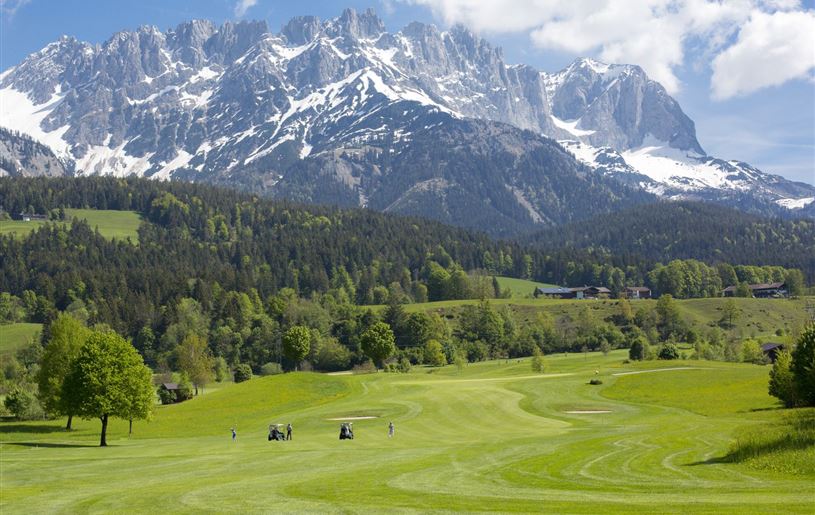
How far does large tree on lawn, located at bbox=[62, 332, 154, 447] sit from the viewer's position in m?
78.2

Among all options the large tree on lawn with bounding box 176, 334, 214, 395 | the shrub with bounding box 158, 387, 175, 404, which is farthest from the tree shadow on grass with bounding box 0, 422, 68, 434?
the large tree on lawn with bounding box 176, 334, 214, 395

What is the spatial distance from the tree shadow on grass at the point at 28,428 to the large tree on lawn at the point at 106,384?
56.5ft

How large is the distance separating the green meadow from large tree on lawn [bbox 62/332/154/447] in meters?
3.39

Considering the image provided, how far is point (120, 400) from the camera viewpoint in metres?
79.2

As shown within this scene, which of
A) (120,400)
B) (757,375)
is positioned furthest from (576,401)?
(120,400)

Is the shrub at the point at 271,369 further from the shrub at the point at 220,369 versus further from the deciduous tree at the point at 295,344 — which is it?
the deciduous tree at the point at 295,344

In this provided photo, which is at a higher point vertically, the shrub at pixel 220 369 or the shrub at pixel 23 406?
the shrub at pixel 220 369

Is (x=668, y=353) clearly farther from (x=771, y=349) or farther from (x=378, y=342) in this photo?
(x=378, y=342)

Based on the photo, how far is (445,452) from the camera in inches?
2211

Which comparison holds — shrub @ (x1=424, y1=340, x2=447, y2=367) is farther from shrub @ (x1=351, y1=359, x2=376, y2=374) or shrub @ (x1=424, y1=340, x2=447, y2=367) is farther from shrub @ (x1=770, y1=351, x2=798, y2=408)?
shrub @ (x1=770, y1=351, x2=798, y2=408)

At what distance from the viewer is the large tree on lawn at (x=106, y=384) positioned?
78250mm

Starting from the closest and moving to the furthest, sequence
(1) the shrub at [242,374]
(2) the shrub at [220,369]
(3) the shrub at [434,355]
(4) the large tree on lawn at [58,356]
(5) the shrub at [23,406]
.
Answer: (4) the large tree on lawn at [58,356] < (5) the shrub at [23,406] < (1) the shrub at [242,374] < (2) the shrub at [220,369] < (3) the shrub at [434,355]

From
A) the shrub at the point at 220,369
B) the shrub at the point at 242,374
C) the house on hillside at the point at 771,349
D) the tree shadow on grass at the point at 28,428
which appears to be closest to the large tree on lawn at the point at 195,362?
the shrub at the point at 220,369

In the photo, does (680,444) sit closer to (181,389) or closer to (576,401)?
(576,401)
